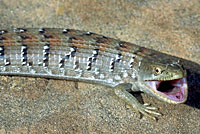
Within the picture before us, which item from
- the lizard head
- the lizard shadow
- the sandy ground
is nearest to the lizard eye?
the lizard head

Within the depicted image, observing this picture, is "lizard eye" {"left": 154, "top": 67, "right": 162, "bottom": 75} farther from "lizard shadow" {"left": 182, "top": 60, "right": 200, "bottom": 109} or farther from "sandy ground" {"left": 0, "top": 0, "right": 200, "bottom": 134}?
"lizard shadow" {"left": 182, "top": 60, "right": 200, "bottom": 109}

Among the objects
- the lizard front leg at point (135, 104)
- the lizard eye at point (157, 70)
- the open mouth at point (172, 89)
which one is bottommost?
the lizard front leg at point (135, 104)

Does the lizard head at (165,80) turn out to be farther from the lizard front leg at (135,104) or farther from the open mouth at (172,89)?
the lizard front leg at (135,104)

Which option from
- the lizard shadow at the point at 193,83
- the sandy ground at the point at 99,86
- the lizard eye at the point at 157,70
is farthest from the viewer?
the lizard shadow at the point at 193,83

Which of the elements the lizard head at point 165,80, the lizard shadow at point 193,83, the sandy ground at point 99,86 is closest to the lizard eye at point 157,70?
the lizard head at point 165,80

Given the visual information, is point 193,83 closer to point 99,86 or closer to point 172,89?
point 172,89

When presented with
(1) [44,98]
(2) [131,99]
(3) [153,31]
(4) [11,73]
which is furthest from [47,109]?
(3) [153,31]

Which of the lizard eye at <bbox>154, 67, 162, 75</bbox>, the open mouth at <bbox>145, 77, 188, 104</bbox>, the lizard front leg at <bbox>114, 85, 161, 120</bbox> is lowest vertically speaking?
the lizard front leg at <bbox>114, 85, 161, 120</bbox>
